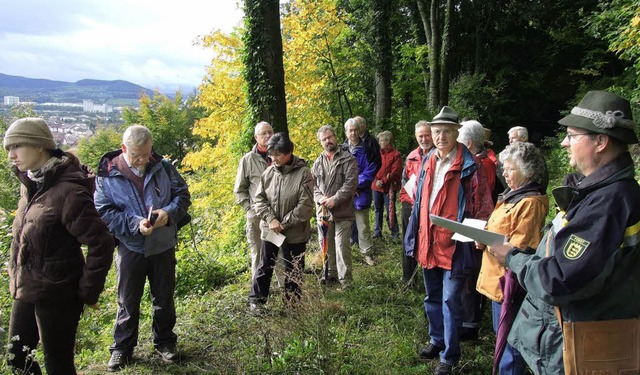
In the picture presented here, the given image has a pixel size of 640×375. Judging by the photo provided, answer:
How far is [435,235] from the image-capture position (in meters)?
3.68

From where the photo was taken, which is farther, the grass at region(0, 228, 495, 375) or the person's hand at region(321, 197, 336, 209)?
the person's hand at region(321, 197, 336, 209)

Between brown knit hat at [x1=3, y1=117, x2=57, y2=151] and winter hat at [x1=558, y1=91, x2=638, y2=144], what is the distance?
3.31 meters

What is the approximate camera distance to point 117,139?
42.6m

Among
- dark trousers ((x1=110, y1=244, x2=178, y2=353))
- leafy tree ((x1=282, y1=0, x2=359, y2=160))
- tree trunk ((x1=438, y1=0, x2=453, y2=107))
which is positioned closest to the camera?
dark trousers ((x1=110, y1=244, x2=178, y2=353))

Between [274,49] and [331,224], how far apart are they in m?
3.01

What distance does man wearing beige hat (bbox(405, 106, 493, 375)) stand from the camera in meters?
3.57

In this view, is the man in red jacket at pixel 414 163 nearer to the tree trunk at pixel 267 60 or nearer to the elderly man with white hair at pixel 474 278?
the elderly man with white hair at pixel 474 278

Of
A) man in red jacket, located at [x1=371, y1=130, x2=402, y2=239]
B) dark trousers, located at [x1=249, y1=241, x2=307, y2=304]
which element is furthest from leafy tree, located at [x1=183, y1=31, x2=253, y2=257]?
dark trousers, located at [x1=249, y1=241, x2=307, y2=304]

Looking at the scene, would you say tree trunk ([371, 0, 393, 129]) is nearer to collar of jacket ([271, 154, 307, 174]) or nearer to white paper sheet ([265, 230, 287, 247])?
collar of jacket ([271, 154, 307, 174])

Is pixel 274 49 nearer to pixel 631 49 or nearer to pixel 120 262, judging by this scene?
pixel 120 262

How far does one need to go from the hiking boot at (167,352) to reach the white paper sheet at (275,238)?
142 cm

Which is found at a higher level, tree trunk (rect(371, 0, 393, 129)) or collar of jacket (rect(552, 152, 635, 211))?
tree trunk (rect(371, 0, 393, 129))

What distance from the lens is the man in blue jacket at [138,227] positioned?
12.3 feet

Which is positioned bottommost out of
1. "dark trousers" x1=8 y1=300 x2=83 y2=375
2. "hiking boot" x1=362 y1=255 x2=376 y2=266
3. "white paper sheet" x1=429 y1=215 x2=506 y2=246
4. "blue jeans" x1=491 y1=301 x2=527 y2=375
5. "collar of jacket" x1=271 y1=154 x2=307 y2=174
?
"hiking boot" x1=362 y1=255 x2=376 y2=266
